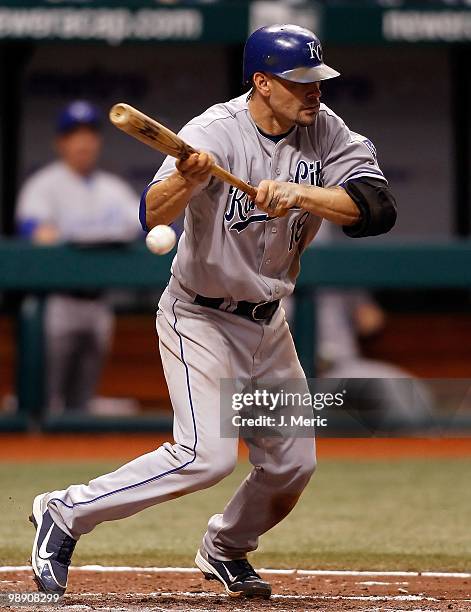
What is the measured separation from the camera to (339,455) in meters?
7.85

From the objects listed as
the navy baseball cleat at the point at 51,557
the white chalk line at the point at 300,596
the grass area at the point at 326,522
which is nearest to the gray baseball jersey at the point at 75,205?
the grass area at the point at 326,522

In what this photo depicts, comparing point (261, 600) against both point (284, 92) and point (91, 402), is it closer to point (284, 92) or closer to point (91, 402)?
point (284, 92)

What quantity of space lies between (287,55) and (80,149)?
442cm

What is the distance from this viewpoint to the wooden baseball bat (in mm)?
3701

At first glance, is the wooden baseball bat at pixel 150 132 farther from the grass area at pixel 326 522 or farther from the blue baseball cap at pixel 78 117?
the blue baseball cap at pixel 78 117

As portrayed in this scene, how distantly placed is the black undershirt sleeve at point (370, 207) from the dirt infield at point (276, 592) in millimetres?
1112

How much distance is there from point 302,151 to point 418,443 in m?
4.34

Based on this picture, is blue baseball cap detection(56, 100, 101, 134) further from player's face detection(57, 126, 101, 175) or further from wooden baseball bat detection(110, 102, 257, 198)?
wooden baseball bat detection(110, 102, 257, 198)

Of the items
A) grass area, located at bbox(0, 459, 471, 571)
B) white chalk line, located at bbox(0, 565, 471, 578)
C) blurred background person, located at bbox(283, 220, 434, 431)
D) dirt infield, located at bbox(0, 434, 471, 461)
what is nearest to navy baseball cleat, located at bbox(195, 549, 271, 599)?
white chalk line, located at bbox(0, 565, 471, 578)

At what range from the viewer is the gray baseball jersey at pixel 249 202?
4082 millimetres

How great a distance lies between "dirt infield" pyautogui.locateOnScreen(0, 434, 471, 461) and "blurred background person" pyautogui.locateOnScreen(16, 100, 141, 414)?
0.94ft

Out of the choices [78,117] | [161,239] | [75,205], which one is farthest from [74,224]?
[161,239]

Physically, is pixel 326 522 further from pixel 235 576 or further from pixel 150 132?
pixel 150 132

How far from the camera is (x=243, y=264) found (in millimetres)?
4125
